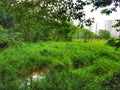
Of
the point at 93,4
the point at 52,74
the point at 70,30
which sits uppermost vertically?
the point at 93,4

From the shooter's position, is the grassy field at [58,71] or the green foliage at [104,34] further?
the green foliage at [104,34]

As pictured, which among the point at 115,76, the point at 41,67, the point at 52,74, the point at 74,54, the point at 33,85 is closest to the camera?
the point at 115,76

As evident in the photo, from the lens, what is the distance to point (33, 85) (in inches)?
186

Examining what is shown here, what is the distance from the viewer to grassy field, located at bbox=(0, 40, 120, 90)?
15.0 feet

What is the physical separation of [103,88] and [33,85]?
114 centimetres

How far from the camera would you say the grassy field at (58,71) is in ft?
15.0

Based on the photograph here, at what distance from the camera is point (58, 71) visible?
19.2 feet

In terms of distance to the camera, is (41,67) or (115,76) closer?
(115,76)

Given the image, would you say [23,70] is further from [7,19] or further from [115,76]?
[7,19]

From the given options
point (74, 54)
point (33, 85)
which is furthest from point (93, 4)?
point (74, 54)

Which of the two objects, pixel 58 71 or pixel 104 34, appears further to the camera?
pixel 104 34

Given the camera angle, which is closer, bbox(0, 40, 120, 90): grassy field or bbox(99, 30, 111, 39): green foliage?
bbox(0, 40, 120, 90): grassy field

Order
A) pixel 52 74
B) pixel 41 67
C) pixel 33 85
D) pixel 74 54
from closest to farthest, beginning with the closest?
pixel 33 85 < pixel 52 74 < pixel 41 67 < pixel 74 54

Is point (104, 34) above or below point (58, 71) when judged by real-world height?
above
